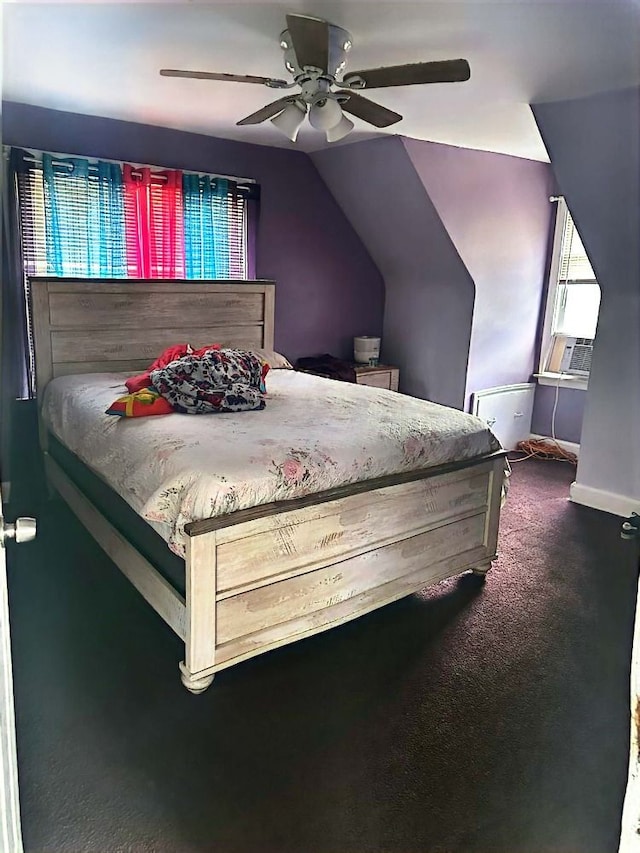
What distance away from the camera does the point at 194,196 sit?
420 cm

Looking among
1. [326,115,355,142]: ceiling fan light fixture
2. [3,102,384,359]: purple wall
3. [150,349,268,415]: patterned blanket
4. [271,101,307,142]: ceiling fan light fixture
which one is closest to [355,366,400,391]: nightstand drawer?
[3,102,384,359]: purple wall

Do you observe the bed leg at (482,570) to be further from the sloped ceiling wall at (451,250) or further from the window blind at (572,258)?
the window blind at (572,258)

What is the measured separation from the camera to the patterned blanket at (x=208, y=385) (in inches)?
112

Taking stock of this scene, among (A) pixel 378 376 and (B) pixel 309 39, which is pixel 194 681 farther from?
(A) pixel 378 376

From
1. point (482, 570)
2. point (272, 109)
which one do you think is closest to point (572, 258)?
point (482, 570)

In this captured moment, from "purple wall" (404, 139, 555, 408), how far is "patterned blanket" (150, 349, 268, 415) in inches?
80.8

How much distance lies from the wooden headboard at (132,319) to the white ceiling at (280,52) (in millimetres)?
987

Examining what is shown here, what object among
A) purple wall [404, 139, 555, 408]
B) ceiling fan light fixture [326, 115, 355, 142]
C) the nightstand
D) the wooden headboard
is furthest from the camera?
the nightstand

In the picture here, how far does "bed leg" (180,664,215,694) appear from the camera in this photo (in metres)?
2.10

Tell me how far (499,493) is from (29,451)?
2.65 m

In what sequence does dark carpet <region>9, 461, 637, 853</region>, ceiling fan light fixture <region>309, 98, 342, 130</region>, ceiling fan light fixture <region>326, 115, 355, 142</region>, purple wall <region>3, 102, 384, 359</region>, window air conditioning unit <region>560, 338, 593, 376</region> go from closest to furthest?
1. dark carpet <region>9, 461, 637, 853</region>
2. ceiling fan light fixture <region>309, 98, 342, 130</region>
3. ceiling fan light fixture <region>326, 115, 355, 142</region>
4. purple wall <region>3, 102, 384, 359</region>
5. window air conditioning unit <region>560, 338, 593, 376</region>

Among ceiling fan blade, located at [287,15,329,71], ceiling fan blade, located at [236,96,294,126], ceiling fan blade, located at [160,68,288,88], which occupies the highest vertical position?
ceiling fan blade, located at [287,15,329,71]

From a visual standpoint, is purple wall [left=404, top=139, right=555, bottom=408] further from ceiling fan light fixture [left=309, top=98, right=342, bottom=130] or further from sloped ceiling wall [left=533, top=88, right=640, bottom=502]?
ceiling fan light fixture [left=309, top=98, right=342, bottom=130]

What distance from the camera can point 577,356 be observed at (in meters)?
5.09
